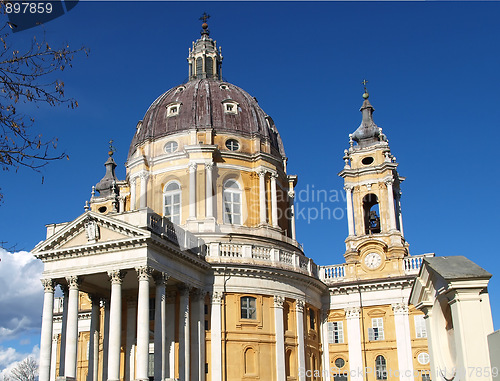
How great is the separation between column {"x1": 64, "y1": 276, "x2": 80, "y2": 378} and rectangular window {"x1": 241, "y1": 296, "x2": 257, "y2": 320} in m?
9.90

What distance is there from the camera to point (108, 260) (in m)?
30.3

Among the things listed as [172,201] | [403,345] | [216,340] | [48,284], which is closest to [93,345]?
[48,284]

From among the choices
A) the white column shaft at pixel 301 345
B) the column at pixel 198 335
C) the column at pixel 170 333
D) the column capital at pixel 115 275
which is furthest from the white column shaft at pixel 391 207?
the column capital at pixel 115 275

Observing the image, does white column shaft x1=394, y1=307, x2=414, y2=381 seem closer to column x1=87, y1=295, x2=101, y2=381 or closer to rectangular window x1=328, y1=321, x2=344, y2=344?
rectangular window x1=328, y1=321, x2=344, y2=344

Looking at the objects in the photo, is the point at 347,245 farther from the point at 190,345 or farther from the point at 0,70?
the point at 0,70

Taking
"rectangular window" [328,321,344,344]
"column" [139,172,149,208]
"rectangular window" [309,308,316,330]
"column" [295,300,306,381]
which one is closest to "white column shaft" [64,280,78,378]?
"column" [139,172,149,208]

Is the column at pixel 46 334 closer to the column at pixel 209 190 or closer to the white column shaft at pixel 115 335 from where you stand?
the white column shaft at pixel 115 335

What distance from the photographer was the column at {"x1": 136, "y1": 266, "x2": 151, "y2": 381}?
2800cm

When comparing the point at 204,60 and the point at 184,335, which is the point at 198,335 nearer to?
the point at 184,335

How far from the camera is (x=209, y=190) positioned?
4056 centimetres

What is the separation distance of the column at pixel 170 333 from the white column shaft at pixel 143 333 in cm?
382

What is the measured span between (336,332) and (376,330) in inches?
108

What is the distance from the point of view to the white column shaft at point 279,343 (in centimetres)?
3556

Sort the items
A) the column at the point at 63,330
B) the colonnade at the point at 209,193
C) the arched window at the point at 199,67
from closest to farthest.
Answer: the column at the point at 63,330 → the colonnade at the point at 209,193 → the arched window at the point at 199,67
